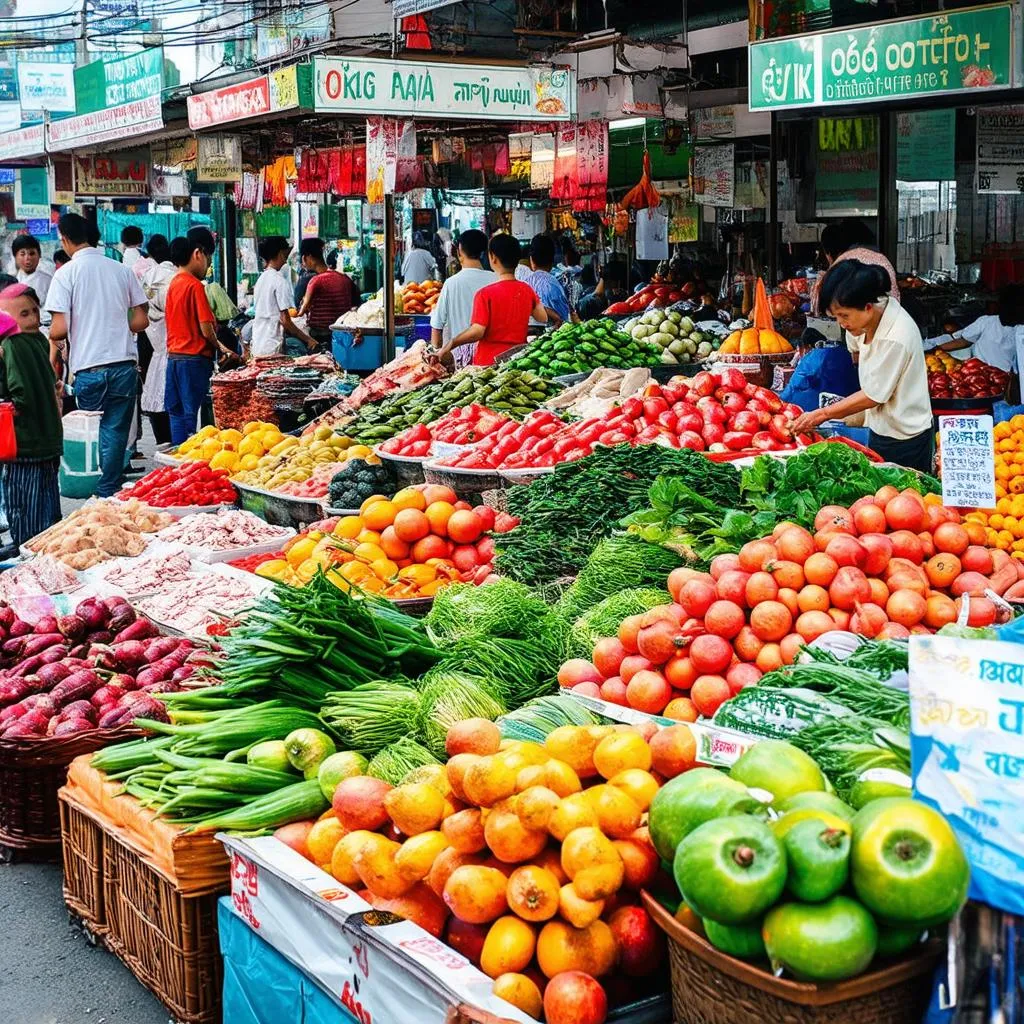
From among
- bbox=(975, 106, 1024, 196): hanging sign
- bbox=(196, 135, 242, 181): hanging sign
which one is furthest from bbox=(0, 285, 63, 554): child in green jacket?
bbox=(975, 106, 1024, 196): hanging sign

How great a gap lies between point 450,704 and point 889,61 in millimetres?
5025

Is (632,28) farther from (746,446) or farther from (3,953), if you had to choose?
(3,953)

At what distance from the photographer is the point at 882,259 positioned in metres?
8.29

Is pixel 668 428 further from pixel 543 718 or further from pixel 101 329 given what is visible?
pixel 101 329

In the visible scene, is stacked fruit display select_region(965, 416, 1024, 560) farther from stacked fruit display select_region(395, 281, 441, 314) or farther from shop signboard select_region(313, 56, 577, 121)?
stacked fruit display select_region(395, 281, 441, 314)

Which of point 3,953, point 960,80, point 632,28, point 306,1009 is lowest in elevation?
point 3,953

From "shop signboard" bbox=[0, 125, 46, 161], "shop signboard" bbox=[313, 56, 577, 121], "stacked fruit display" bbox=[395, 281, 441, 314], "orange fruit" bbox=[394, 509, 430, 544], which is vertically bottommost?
"orange fruit" bbox=[394, 509, 430, 544]

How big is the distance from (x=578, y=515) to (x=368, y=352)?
935cm

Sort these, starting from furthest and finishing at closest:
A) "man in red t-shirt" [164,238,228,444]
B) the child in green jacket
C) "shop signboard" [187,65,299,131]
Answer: "man in red t-shirt" [164,238,228,444] → "shop signboard" [187,65,299,131] → the child in green jacket

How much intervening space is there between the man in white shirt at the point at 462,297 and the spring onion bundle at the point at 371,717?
A: 700 cm

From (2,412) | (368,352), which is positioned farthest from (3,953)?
(368,352)

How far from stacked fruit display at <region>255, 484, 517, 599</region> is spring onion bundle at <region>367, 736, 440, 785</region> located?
1964 millimetres

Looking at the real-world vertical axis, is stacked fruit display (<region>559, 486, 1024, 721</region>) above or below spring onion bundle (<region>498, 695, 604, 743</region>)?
above

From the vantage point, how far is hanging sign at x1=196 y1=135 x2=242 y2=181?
1357cm
